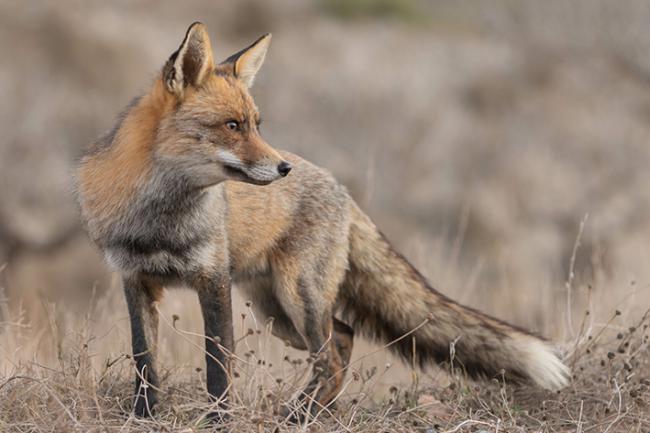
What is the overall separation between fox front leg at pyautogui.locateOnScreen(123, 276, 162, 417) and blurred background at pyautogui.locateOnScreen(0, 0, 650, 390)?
26.0 feet

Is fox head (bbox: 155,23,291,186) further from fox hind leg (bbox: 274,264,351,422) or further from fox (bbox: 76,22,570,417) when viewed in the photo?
fox hind leg (bbox: 274,264,351,422)

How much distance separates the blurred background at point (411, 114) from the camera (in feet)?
56.3

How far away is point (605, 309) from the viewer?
7941 mm

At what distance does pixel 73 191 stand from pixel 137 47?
17.3 metres

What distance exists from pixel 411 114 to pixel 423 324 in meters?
16.6

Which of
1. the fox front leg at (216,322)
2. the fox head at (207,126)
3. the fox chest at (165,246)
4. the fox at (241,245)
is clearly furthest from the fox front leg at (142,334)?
the fox head at (207,126)

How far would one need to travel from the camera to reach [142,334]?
5348 millimetres

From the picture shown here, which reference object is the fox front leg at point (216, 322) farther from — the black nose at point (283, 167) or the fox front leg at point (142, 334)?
the black nose at point (283, 167)

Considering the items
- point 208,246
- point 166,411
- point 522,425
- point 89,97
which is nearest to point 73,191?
point 208,246

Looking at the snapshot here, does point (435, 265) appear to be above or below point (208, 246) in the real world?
below

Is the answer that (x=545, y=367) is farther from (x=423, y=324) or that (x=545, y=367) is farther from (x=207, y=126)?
(x=207, y=126)

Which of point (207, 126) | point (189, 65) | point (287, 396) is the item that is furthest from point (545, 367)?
point (189, 65)

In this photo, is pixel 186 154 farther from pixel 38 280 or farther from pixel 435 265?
pixel 38 280

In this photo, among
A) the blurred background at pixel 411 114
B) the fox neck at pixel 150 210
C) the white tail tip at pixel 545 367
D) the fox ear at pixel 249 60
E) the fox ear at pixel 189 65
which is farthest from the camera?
the blurred background at pixel 411 114
